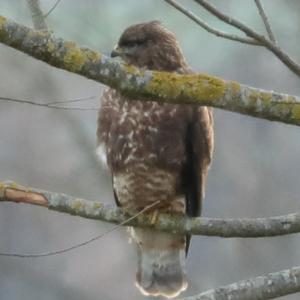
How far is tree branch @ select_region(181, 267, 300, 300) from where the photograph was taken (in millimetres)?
5465

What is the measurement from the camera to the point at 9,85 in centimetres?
1489

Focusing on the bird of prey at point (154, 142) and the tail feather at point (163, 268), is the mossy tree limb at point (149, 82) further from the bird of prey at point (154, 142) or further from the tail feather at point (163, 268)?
the tail feather at point (163, 268)

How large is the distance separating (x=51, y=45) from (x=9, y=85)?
10.3m

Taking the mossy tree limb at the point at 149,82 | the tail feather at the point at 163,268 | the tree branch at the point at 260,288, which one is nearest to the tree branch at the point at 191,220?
the tree branch at the point at 260,288

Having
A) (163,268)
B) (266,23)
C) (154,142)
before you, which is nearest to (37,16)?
(266,23)

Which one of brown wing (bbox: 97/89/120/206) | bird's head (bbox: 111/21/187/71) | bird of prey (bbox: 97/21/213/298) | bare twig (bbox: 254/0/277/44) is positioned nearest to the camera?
bare twig (bbox: 254/0/277/44)

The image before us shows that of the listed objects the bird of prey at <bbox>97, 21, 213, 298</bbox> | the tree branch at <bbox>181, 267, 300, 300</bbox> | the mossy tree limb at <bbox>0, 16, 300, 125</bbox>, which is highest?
the bird of prey at <bbox>97, 21, 213, 298</bbox>

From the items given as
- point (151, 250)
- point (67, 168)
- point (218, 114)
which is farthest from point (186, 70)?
point (218, 114)

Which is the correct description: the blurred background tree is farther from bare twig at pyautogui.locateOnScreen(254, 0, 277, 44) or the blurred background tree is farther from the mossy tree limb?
the mossy tree limb

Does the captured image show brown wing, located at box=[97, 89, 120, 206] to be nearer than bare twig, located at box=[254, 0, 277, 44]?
No

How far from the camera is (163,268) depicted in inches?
312

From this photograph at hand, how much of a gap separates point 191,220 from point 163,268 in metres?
1.86

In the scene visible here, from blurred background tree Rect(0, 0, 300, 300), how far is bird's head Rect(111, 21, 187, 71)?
20.3 ft

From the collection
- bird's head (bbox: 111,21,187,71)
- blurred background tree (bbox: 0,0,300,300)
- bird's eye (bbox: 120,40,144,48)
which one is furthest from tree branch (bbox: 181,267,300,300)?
blurred background tree (bbox: 0,0,300,300)
